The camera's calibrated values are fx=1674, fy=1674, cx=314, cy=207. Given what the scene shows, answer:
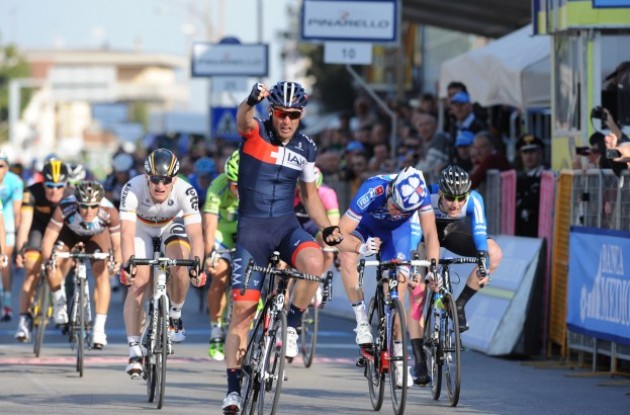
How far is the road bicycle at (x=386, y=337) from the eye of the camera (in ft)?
36.4

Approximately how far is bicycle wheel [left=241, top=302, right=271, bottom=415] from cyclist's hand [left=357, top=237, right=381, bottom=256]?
124 centimetres

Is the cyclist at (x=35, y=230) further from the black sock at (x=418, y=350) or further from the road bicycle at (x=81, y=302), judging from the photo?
the black sock at (x=418, y=350)

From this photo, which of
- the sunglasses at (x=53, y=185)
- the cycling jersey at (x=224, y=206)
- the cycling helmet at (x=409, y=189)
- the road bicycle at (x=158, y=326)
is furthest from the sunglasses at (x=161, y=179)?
the sunglasses at (x=53, y=185)

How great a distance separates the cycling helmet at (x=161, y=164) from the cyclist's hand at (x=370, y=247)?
153 centimetres

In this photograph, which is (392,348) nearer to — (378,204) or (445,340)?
(445,340)

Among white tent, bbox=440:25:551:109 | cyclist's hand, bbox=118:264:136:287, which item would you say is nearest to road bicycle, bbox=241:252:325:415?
cyclist's hand, bbox=118:264:136:287

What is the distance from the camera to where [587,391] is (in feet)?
42.5

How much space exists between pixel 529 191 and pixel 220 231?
3.21 metres

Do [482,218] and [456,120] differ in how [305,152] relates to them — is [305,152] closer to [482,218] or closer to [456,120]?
[482,218]

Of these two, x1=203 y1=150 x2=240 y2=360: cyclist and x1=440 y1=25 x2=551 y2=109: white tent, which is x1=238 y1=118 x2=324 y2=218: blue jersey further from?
x1=440 y1=25 x2=551 y2=109: white tent

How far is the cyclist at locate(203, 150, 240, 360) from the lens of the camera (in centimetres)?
1416

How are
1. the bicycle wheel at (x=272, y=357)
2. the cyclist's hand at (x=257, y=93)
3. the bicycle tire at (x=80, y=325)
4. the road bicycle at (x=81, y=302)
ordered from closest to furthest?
the cyclist's hand at (x=257, y=93)
the bicycle wheel at (x=272, y=357)
the bicycle tire at (x=80, y=325)
the road bicycle at (x=81, y=302)

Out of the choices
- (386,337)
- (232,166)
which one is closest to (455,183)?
(386,337)

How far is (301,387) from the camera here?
43.4ft
